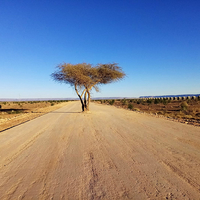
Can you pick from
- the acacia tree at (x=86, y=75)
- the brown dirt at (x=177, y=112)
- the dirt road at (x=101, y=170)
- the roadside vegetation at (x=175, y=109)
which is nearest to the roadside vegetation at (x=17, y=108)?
the acacia tree at (x=86, y=75)

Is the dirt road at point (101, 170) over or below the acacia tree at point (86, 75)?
below

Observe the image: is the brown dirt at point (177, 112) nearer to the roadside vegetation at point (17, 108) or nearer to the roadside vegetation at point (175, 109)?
the roadside vegetation at point (175, 109)

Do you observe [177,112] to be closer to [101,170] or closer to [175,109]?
[175,109]

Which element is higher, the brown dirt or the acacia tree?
the acacia tree

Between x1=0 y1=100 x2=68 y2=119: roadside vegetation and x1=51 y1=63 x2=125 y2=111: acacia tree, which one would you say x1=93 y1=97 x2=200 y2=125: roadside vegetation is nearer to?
x1=51 y1=63 x2=125 y2=111: acacia tree

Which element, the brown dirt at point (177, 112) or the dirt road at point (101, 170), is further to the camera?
the brown dirt at point (177, 112)

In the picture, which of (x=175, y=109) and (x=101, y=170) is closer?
(x=101, y=170)

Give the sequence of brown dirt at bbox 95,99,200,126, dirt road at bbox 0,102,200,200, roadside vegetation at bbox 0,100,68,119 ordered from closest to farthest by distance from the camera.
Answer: dirt road at bbox 0,102,200,200, brown dirt at bbox 95,99,200,126, roadside vegetation at bbox 0,100,68,119

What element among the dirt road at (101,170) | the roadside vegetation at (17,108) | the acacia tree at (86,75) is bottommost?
the dirt road at (101,170)

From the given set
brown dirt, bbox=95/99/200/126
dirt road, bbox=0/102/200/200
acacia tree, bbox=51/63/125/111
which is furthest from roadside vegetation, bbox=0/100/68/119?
brown dirt, bbox=95/99/200/126

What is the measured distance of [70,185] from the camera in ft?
11.9

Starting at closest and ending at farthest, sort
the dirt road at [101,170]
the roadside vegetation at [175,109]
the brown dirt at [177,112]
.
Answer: the dirt road at [101,170] → the brown dirt at [177,112] → the roadside vegetation at [175,109]

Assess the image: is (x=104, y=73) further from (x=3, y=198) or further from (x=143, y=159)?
(x=3, y=198)

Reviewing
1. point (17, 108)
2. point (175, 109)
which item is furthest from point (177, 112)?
point (17, 108)
